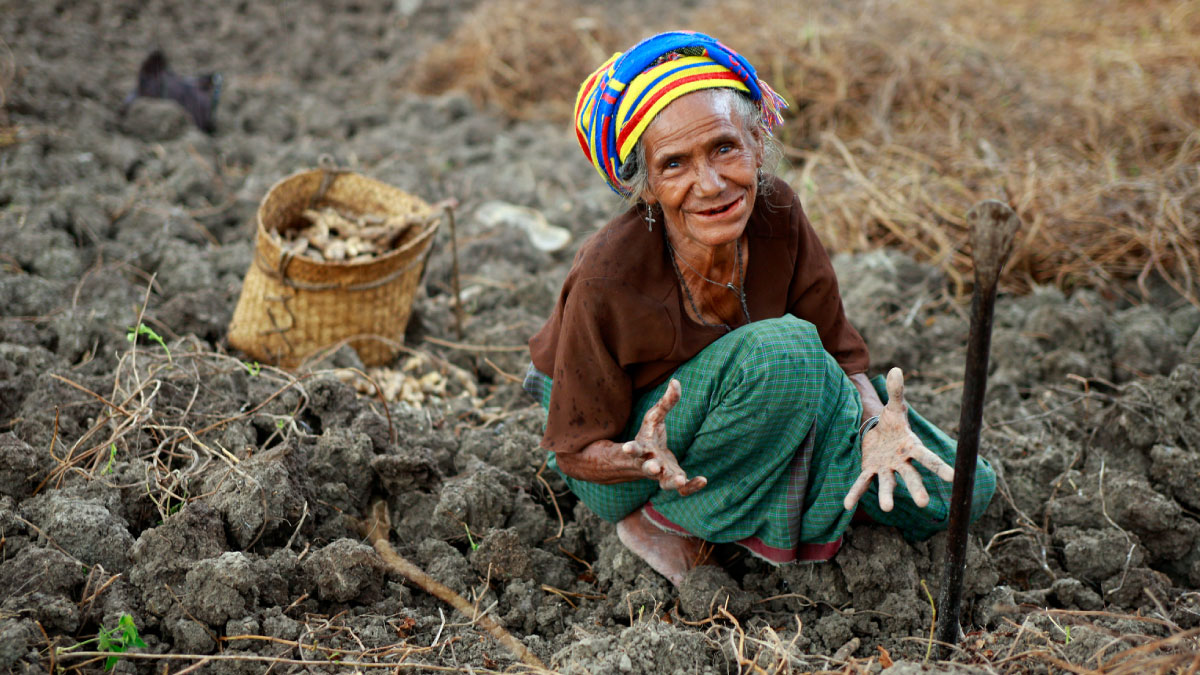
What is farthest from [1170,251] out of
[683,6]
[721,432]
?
[683,6]

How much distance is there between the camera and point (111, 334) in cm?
304

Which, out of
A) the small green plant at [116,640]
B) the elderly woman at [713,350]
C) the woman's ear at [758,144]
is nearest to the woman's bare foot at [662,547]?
the elderly woman at [713,350]

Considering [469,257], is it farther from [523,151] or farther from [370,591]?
[370,591]

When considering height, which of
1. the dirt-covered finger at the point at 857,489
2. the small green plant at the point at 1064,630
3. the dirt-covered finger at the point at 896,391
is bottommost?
→ the small green plant at the point at 1064,630

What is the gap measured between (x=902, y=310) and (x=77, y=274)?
3.12 metres

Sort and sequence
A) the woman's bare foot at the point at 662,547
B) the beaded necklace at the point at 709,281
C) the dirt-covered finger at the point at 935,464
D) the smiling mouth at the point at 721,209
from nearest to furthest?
the dirt-covered finger at the point at 935,464, the smiling mouth at the point at 721,209, the beaded necklace at the point at 709,281, the woman's bare foot at the point at 662,547

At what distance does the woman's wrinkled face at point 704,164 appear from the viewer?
191 centimetres

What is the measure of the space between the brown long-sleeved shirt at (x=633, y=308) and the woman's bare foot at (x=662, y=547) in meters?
0.34

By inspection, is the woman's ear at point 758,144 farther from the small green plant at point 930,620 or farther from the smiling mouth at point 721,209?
the small green plant at point 930,620

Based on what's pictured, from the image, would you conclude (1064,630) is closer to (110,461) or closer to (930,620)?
(930,620)

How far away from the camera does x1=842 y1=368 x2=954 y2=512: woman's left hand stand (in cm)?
179

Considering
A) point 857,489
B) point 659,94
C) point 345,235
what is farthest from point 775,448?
point 345,235

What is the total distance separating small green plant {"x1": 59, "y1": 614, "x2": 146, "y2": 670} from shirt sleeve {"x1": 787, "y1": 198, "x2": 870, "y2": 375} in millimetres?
1605

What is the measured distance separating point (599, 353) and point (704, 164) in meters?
0.45
